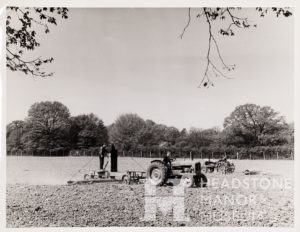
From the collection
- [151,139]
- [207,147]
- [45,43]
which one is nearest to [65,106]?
[45,43]

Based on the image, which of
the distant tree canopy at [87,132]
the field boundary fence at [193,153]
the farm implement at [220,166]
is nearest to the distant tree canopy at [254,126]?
the field boundary fence at [193,153]

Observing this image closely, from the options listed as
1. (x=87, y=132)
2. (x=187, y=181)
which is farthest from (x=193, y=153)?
(x=87, y=132)

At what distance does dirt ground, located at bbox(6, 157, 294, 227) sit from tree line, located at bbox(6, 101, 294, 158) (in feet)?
1.06

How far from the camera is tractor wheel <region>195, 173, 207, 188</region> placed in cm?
780

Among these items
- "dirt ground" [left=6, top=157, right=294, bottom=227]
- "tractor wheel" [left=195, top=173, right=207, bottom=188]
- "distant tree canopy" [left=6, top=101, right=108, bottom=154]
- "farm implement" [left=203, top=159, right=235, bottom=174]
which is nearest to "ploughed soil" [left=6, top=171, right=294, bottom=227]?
"dirt ground" [left=6, top=157, right=294, bottom=227]

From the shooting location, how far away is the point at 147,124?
788 cm

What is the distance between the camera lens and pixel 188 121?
307 inches

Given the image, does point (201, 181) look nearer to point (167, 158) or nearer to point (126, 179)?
point (167, 158)

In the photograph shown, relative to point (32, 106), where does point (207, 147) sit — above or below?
below

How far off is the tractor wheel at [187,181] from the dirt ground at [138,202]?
20 centimetres

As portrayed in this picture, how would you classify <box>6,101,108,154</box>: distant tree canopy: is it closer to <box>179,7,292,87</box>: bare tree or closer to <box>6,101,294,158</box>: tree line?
<box>6,101,294,158</box>: tree line

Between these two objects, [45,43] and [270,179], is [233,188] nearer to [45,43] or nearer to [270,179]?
[270,179]

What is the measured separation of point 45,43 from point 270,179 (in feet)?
14.6

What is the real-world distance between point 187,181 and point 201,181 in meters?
0.25
